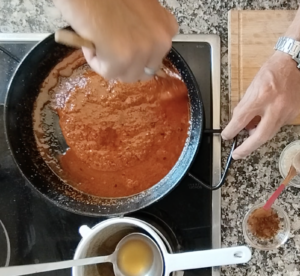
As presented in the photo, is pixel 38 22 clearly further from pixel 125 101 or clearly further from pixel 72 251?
pixel 72 251

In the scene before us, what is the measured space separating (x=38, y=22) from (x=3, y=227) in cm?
45

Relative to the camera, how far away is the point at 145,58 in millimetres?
593

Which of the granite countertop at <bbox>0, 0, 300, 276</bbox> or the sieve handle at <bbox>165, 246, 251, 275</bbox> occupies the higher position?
the granite countertop at <bbox>0, 0, 300, 276</bbox>

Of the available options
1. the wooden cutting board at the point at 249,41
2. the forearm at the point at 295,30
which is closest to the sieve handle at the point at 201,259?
the wooden cutting board at the point at 249,41

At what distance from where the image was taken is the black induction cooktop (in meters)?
0.86

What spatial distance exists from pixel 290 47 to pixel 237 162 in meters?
0.25

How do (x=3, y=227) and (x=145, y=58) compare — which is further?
(x=3, y=227)

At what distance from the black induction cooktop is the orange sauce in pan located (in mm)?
50

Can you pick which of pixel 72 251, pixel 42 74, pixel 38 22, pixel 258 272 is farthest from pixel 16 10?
pixel 258 272

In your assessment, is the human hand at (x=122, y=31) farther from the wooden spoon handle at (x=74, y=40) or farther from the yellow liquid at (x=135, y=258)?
the yellow liquid at (x=135, y=258)

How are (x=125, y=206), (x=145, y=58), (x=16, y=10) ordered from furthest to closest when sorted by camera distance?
(x=16, y=10) < (x=125, y=206) < (x=145, y=58)

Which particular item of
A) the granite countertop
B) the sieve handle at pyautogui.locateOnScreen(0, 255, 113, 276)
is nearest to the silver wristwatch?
the granite countertop

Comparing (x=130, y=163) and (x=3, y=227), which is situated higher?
(x=130, y=163)

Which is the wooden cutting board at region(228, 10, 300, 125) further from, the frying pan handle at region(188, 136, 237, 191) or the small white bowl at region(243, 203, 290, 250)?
the small white bowl at region(243, 203, 290, 250)
